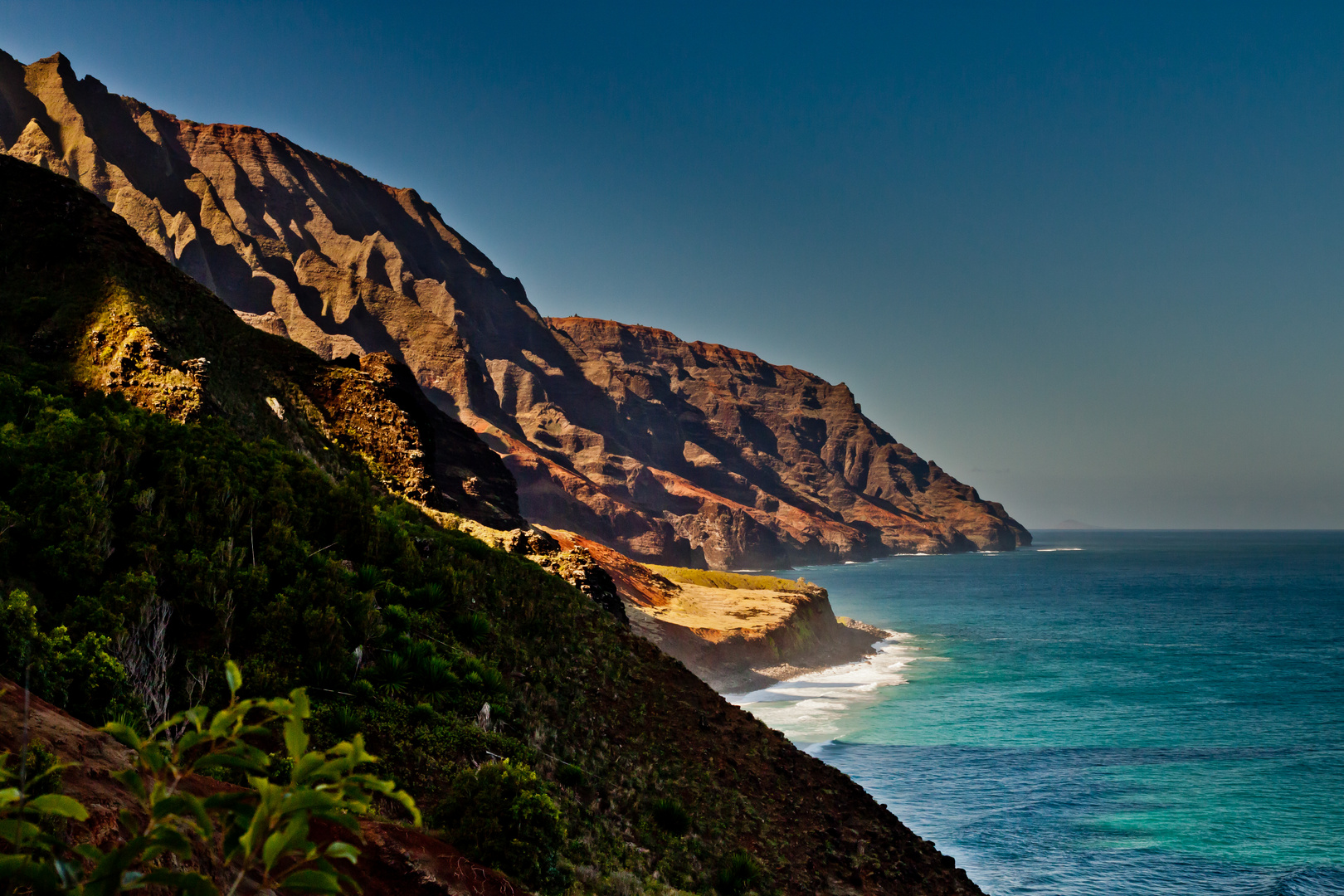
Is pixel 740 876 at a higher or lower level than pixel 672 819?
lower

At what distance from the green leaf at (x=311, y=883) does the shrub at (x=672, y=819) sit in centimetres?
1346

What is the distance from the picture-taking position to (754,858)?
1428 centimetres

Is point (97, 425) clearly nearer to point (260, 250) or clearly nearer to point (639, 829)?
point (639, 829)

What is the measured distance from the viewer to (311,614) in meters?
11.2

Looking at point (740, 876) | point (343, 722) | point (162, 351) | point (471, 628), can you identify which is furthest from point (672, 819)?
point (162, 351)

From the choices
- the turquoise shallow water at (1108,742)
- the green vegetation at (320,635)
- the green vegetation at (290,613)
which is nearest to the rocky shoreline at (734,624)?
the turquoise shallow water at (1108,742)

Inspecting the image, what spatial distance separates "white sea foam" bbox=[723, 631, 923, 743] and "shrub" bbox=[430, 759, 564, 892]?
39051 mm

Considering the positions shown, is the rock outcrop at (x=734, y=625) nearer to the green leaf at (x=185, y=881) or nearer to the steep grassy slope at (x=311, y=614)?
the steep grassy slope at (x=311, y=614)

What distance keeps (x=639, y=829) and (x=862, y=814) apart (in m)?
6.89

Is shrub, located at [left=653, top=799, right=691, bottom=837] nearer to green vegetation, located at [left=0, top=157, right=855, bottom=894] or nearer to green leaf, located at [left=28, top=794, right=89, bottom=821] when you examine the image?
green vegetation, located at [left=0, top=157, right=855, bottom=894]

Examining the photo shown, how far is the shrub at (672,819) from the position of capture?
1399cm

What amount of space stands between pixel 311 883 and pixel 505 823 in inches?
312

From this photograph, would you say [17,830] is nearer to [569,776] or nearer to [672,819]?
[569,776]

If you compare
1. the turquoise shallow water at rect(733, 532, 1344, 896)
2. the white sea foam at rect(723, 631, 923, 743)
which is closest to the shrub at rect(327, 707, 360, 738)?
the turquoise shallow water at rect(733, 532, 1344, 896)
